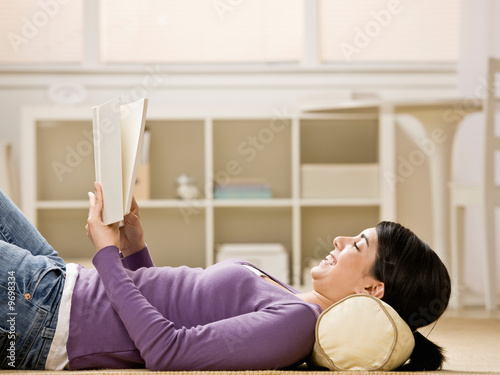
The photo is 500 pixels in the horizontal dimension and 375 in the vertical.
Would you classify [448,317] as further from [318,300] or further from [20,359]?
[20,359]

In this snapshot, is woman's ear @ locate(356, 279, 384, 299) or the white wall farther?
the white wall

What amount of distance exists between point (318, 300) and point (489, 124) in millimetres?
1818

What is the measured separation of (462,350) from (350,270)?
0.64 meters

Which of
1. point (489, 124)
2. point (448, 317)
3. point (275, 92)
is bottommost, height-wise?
point (448, 317)

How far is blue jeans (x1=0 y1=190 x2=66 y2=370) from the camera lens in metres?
1.23

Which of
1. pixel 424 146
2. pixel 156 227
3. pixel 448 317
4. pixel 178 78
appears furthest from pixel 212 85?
pixel 448 317

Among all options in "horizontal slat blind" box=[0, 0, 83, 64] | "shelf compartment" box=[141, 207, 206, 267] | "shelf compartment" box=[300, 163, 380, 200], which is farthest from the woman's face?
"horizontal slat blind" box=[0, 0, 83, 64]

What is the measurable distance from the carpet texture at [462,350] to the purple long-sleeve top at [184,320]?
0.11ft

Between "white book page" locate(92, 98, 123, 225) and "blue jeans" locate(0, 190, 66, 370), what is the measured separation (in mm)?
169

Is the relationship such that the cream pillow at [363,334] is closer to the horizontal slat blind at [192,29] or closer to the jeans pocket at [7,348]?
the jeans pocket at [7,348]

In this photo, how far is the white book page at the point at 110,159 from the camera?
1.23 m

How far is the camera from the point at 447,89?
3.82 meters

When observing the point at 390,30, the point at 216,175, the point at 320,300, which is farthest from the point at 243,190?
the point at 320,300

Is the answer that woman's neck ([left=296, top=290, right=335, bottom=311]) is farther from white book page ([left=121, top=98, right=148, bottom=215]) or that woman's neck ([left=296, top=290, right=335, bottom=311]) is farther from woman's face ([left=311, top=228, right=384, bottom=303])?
white book page ([left=121, top=98, right=148, bottom=215])
